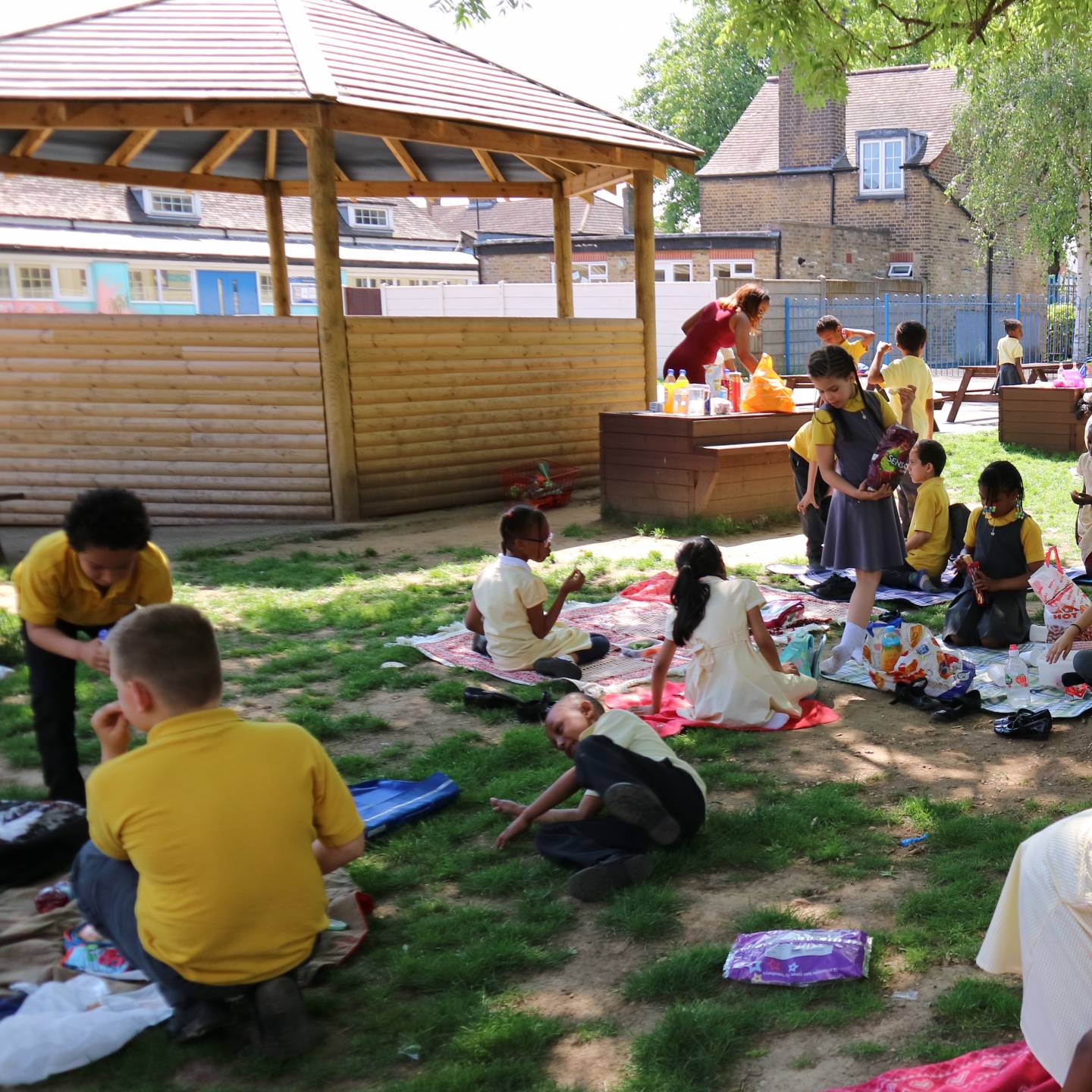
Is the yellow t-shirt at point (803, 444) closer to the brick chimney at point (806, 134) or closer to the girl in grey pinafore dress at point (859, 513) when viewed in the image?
the girl in grey pinafore dress at point (859, 513)

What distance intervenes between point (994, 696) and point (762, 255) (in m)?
31.6

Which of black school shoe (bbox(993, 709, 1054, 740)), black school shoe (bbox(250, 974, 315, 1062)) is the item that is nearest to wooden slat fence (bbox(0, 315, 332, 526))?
black school shoe (bbox(993, 709, 1054, 740))

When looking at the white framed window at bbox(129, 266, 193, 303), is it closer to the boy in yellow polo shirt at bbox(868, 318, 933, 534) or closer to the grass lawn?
the boy in yellow polo shirt at bbox(868, 318, 933, 534)

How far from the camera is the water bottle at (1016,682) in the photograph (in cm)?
605

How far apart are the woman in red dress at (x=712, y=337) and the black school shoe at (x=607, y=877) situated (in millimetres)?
7809

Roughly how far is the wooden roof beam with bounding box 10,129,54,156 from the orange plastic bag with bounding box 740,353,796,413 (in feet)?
26.1

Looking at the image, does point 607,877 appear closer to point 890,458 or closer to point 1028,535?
point 890,458

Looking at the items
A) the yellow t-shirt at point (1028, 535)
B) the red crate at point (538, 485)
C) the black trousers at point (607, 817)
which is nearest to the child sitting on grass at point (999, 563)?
the yellow t-shirt at point (1028, 535)

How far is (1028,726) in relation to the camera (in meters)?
5.59

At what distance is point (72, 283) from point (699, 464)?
88.4 ft

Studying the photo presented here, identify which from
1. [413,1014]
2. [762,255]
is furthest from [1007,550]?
[762,255]

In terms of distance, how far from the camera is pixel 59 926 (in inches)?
152

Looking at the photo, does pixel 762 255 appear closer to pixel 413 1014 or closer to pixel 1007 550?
pixel 1007 550

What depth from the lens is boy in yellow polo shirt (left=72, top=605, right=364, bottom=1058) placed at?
3.08 m
